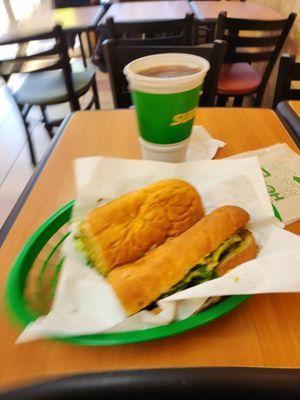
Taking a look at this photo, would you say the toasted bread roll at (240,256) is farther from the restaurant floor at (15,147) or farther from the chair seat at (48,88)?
the chair seat at (48,88)

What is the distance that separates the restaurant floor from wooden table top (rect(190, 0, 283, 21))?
109 centimetres

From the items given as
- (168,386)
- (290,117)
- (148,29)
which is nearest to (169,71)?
(290,117)

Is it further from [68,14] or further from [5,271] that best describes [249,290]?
[68,14]

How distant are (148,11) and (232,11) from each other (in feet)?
2.11

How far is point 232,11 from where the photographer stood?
246 centimetres

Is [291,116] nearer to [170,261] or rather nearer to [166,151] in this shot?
[166,151]

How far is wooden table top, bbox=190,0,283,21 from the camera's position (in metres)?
2.29

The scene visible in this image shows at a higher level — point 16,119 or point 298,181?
point 298,181

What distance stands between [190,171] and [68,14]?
2.54 meters

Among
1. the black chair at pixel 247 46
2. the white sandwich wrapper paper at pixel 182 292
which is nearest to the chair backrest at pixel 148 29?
the black chair at pixel 247 46

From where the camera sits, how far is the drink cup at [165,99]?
23.5 inches

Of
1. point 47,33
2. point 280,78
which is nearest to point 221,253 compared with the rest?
point 280,78

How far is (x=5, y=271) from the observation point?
55 cm

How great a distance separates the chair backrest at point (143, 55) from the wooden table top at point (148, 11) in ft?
3.72
